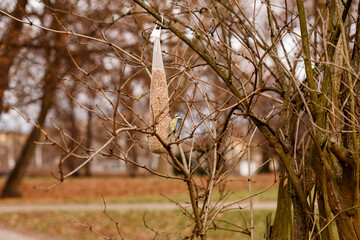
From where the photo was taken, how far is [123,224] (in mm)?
9359

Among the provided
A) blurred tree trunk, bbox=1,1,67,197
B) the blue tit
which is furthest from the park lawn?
the blue tit

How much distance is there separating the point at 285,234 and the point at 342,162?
2.11 feet

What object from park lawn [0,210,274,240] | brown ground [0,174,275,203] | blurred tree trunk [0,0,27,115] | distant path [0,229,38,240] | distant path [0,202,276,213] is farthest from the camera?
brown ground [0,174,275,203]

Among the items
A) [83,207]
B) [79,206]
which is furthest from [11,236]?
[79,206]

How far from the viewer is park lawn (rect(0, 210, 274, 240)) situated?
825 cm

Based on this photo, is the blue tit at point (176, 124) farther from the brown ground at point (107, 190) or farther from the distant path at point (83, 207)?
the brown ground at point (107, 190)

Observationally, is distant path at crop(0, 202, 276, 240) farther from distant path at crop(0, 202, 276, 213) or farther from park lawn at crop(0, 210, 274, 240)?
park lawn at crop(0, 210, 274, 240)

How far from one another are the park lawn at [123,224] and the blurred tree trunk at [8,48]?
2.82m

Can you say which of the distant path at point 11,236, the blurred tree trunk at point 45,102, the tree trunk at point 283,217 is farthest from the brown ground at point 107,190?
the tree trunk at point 283,217

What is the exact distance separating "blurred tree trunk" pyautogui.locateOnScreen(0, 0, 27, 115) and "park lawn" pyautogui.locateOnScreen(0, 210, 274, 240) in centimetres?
282

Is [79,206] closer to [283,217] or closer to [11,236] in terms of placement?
[11,236]

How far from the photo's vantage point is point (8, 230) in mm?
9672

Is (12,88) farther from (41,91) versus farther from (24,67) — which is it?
(24,67)

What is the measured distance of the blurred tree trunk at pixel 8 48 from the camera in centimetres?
1081
